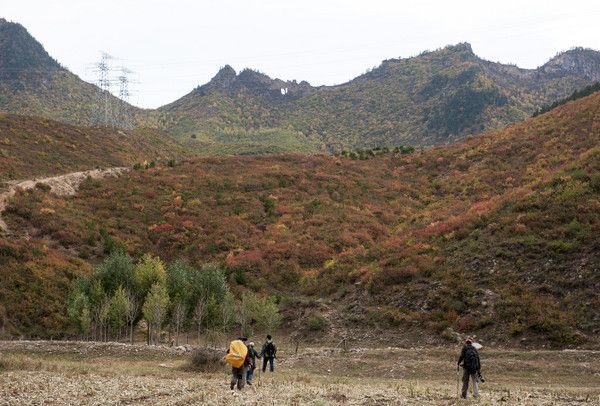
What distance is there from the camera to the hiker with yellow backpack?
17.7m

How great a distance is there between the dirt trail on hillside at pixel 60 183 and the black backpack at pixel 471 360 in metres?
45.9

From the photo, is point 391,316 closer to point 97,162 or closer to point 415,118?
point 97,162

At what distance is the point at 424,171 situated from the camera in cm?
8581

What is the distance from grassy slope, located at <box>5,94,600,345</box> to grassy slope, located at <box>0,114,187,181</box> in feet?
36.0

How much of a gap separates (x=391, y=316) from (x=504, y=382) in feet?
48.1

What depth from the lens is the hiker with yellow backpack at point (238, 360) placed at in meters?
17.7

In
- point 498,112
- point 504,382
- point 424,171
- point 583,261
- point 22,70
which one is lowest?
point 504,382

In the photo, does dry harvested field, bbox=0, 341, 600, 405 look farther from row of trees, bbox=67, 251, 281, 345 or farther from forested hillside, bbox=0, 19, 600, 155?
forested hillside, bbox=0, 19, 600, 155

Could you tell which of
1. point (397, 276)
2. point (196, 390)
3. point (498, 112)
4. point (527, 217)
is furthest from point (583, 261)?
point (498, 112)

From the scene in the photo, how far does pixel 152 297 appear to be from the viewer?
115 ft

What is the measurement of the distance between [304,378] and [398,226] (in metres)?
41.5

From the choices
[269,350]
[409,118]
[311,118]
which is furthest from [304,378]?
[311,118]

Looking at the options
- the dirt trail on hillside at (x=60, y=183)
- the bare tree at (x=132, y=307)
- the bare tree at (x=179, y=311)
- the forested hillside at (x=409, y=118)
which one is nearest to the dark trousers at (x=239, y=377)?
the bare tree at (x=179, y=311)

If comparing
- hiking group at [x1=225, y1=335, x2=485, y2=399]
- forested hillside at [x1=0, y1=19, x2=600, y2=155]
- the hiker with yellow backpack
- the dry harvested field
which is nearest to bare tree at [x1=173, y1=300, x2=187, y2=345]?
the dry harvested field
